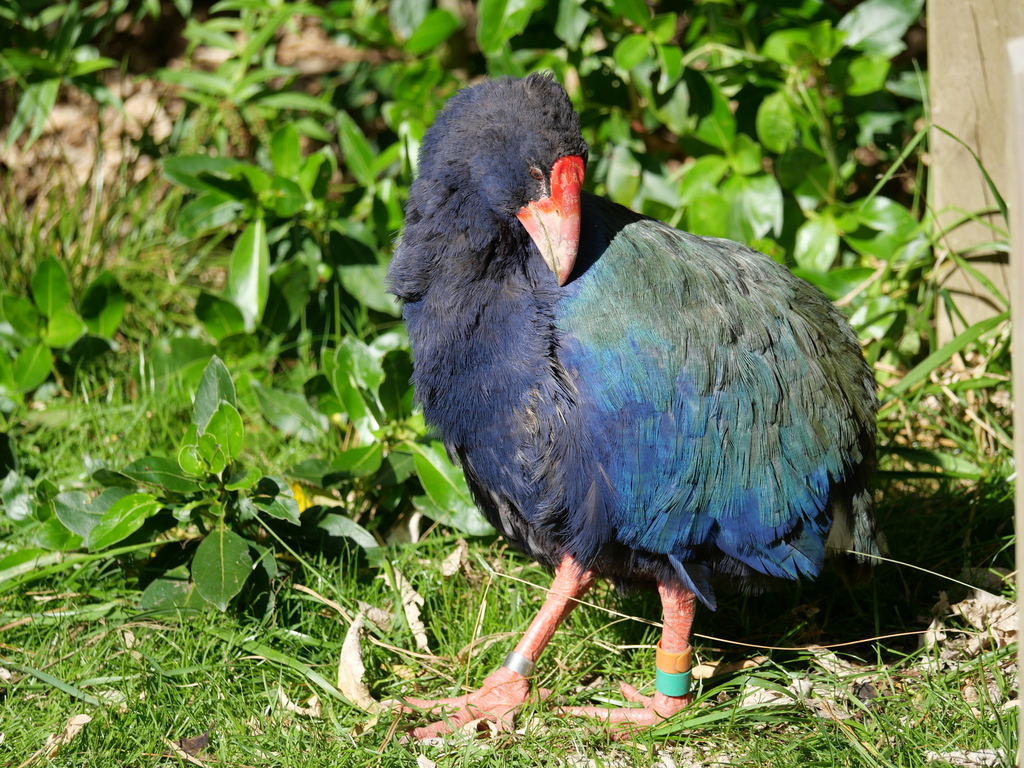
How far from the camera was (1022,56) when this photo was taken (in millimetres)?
1074

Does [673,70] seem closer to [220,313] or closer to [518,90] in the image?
[518,90]

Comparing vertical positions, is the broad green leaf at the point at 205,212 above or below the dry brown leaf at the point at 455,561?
above

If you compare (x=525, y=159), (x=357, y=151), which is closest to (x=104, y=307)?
(x=357, y=151)

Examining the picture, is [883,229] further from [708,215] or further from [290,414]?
[290,414]

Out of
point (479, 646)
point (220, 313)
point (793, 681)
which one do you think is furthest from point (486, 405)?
point (220, 313)

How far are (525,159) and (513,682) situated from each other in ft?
3.65

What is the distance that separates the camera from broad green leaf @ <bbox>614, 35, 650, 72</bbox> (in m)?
2.87

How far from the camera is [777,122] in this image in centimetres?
297

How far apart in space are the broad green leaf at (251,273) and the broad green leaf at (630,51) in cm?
121

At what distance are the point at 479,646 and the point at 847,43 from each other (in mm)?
2237

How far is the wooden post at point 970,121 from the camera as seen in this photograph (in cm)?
260

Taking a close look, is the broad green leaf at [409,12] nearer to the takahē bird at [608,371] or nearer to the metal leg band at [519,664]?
the takahē bird at [608,371]

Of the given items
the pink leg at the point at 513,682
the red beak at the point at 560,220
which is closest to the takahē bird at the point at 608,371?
the red beak at the point at 560,220

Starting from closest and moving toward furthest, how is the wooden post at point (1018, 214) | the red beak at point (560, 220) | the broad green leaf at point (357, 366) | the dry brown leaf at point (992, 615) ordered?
the wooden post at point (1018, 214)
the red beak at point (560, 220)
the dry brown leaf at point (992, 615)
the broad green leaf at point (357, 366)
